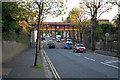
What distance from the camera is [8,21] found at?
56.7ft

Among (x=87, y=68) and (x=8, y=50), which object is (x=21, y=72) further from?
(x=8, y=50)

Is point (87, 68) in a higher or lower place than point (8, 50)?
lower

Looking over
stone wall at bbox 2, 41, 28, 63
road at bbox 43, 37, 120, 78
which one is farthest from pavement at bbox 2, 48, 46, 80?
stone wall at bbox 2, 41, 28, 63

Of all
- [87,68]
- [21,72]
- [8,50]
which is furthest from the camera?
[8,50]

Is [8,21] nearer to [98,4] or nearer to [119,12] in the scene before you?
[119,12]

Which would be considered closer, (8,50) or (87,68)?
(87,68)

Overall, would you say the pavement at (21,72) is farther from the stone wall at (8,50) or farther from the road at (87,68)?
the stone wall at (8,50)

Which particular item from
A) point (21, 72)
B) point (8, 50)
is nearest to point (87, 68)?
point (21, 72)

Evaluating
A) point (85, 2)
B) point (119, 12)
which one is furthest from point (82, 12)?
point (119, 12)

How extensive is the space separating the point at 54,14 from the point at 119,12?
10.4m

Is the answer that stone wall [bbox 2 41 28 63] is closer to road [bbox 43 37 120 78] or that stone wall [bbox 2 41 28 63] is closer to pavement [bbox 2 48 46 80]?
pavement [bbox 2 48 46 80]

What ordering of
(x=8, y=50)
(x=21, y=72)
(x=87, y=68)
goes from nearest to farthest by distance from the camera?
(x=21, y=72), (x=87, y=68), (x=8, y=50)

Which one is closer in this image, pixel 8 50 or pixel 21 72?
pixel 21 72

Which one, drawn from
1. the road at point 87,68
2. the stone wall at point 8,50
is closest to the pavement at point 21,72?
the road at point 87,68
